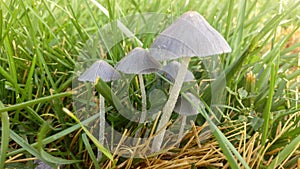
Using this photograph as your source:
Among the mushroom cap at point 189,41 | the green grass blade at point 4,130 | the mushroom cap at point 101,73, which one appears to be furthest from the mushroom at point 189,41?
the green grass blade at point 4,130

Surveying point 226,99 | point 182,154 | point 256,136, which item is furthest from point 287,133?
point 182,154

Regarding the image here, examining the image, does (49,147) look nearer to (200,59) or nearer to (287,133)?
(200,59)

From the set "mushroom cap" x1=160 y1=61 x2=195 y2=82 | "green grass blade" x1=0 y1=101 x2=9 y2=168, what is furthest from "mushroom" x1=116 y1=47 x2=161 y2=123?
"green grass blade" x1=0 y1=101 x2=9 y2=168

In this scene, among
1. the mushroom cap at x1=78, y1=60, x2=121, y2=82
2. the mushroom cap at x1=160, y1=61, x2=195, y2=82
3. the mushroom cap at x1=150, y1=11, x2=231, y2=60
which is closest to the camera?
the mushroom cap at x1=150, y1=11, x2=231, y2=60

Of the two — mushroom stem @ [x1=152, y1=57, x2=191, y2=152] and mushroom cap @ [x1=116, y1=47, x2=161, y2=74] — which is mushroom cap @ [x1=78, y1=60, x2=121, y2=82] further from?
mushroom stem @ [x1=152, y1=57, x2=191, y2=152]

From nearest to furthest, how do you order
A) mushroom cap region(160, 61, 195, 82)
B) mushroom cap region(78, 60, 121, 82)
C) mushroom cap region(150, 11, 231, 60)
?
mushroom cap region(150, 11, 231, 60), mushroom cap region(78, 60, 121, 82), mushroom cap region(160, 61, 195, 82)

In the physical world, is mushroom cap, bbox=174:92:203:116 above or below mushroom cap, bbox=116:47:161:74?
below

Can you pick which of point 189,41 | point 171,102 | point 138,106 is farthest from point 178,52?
point 138,106

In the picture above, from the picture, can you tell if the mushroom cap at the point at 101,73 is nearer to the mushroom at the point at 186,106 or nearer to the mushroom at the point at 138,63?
the mushroom at the point at 138,63
